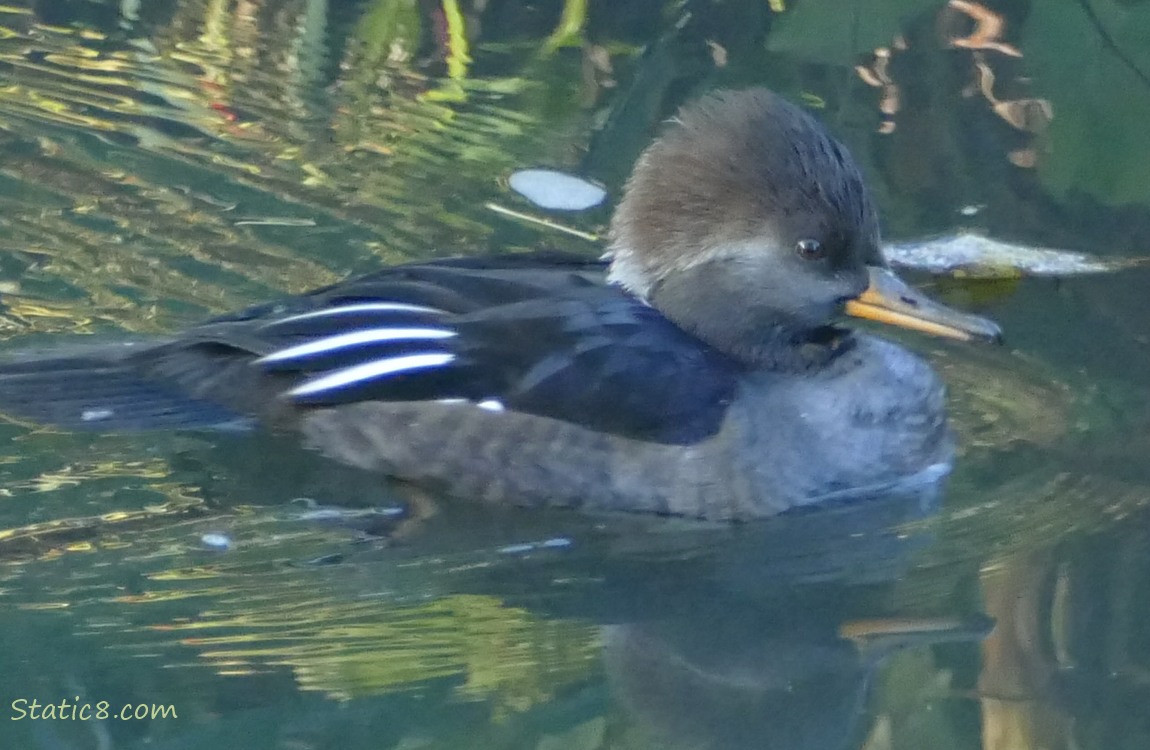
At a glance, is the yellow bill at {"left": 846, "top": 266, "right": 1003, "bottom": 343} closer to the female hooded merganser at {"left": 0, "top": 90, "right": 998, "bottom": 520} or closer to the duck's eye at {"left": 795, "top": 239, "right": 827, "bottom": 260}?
the female hooded merganser at {"left": 0, "top": 90, "right": 998, "bottom": 520}

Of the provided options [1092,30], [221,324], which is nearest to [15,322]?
[221,324]

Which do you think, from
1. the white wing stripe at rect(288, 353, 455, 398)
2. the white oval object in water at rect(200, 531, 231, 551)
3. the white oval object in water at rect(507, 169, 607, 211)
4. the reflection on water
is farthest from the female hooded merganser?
the white oval object in water at rect(507, 169, 607, 211)

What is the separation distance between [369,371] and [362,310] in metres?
0.19

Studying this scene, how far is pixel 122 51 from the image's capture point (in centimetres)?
816

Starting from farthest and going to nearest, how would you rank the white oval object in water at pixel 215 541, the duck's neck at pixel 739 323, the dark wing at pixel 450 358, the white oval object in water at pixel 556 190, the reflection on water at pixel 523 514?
the white oval object in water at pixel 556 190 < the duck's neck at pixel 739 323 < the dark wing at pixel 450 358 < the white oval object in water at pixel 215 541 < the reflection on water at pixel 523 514

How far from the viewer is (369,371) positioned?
17.6 feet

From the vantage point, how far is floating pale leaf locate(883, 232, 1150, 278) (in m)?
6.63

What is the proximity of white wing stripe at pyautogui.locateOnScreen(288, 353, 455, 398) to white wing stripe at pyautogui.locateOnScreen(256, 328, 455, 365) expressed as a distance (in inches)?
2.2

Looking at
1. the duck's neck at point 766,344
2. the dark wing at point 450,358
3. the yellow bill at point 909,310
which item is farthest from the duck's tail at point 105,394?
the yellow bill at point 909,310

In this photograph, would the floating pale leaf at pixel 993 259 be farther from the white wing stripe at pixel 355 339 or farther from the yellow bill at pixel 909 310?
the white wing stripe at pixel 355 339

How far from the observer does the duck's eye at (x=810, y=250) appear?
209 inches

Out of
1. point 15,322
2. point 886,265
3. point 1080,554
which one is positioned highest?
point 886,265

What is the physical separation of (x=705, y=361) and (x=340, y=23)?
4061 millimetres

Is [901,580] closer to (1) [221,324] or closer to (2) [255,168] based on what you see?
(1) [221,324]
